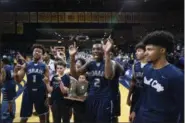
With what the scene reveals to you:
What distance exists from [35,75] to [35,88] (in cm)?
24

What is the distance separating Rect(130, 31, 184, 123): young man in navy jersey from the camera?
3129 millimetres

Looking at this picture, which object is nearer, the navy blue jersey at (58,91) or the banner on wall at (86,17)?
the navy blue jersey at (58,91)

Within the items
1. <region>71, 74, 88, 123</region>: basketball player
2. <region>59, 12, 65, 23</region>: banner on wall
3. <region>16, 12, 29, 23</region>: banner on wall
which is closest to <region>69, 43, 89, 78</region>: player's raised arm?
<region>71, 74, 88, 123</region>: basketball player

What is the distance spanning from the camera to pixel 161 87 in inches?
125

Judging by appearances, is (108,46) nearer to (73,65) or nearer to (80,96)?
(73,65)

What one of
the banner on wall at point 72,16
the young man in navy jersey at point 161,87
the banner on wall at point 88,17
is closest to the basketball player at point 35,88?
the young man in navy jersey at point 161,87

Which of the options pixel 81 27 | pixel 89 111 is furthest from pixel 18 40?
pixel 89 111

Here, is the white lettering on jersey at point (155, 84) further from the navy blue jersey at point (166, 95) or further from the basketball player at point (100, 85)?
the basketball player at point (100, 85)

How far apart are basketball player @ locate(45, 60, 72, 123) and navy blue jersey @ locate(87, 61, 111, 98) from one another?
1.00 m

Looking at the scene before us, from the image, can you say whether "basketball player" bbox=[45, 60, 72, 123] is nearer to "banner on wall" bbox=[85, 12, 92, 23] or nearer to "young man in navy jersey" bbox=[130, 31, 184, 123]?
"young man in navy jersey" bbox=[130, 31, 184, 123]

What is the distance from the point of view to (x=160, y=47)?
332cm

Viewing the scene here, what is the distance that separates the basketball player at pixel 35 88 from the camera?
5.92 meters

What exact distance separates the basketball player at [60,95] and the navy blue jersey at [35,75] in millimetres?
237

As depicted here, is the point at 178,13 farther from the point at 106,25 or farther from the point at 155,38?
the point at 155,38
